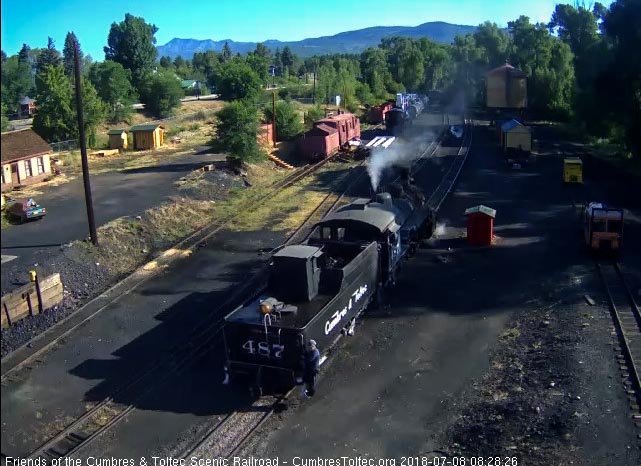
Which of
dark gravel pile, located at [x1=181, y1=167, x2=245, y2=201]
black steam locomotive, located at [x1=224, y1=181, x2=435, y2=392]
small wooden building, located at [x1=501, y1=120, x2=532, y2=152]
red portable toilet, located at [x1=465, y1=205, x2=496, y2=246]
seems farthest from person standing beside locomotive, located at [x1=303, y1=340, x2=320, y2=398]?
small wooden building, located at [x1=501, y1=120, x2=532, y2=152]

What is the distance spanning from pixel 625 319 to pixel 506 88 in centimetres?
5408

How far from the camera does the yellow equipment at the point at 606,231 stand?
2023 cm

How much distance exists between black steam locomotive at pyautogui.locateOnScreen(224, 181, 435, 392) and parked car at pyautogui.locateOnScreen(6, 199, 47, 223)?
15079 mm

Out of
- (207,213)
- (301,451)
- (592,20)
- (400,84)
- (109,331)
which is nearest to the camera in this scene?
(301,451)

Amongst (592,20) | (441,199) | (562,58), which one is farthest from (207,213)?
(592,20)

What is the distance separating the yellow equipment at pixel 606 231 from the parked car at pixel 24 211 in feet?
73.0

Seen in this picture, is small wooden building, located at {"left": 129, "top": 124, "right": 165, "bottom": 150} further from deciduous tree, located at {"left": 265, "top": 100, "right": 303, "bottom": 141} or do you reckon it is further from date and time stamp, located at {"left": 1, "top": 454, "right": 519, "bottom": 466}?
date and time stamp, located at {"left": 1, "top": 454, "right": 519, "bottom": 466}

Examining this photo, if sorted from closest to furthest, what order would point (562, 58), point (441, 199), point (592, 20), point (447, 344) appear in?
point (447, 344) < point (441, 199) < point (562, 58) < point (592, 20)

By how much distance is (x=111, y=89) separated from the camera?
65.7 metres

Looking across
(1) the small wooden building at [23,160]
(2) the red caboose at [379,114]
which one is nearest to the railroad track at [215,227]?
(1) the small wooden building at [23,160]

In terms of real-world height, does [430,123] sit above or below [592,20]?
below

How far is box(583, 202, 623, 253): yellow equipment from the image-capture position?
Result: 20234 mm

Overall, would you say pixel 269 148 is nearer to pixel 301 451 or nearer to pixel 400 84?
pixel 301 451

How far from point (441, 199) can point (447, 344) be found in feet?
54.3
